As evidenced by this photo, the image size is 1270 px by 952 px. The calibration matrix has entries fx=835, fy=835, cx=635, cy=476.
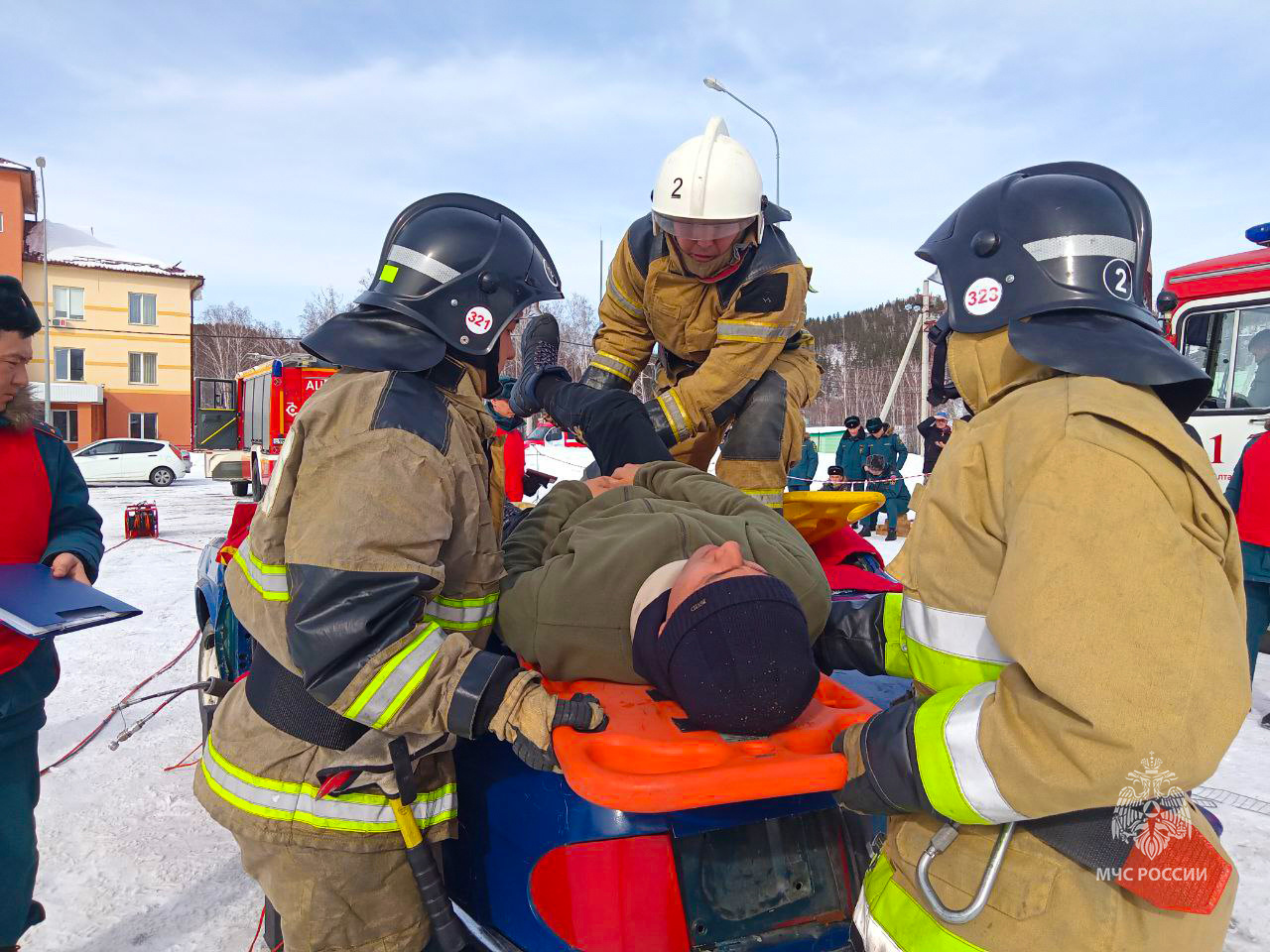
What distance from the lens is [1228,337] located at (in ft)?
24.9

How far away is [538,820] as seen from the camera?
1.72 meters

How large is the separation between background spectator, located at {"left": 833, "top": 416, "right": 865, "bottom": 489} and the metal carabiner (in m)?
12.2

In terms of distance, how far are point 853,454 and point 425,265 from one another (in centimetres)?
1208

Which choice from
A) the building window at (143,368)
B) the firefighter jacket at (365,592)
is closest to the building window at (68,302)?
the building window at (143,368)

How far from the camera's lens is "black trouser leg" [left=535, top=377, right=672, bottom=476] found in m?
3.15

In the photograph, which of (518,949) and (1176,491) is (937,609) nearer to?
(1176,491)

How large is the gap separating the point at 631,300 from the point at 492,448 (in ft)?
6.60

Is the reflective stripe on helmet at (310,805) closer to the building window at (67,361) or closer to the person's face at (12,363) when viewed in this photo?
the person's face at (12,363)

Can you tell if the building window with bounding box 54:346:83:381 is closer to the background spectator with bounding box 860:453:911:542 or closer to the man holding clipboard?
the background spectator with bounding box 860:453:911:542

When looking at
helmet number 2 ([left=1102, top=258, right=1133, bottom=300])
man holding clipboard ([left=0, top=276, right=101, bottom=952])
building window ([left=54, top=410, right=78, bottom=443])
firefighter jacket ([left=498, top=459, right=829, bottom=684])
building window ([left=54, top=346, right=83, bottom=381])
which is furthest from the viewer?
building window ([left=54, top=346, right=83, bottom=381])

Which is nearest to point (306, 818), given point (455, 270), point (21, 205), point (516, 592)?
point (516, 592)

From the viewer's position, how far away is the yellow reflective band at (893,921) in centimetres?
133

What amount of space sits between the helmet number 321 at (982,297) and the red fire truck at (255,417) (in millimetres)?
10960

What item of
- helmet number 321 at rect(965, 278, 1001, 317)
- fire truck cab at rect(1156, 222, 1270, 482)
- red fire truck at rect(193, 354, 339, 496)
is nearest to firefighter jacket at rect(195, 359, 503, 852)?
helmet number 321 at rect(965, 278, 1001, 317)
